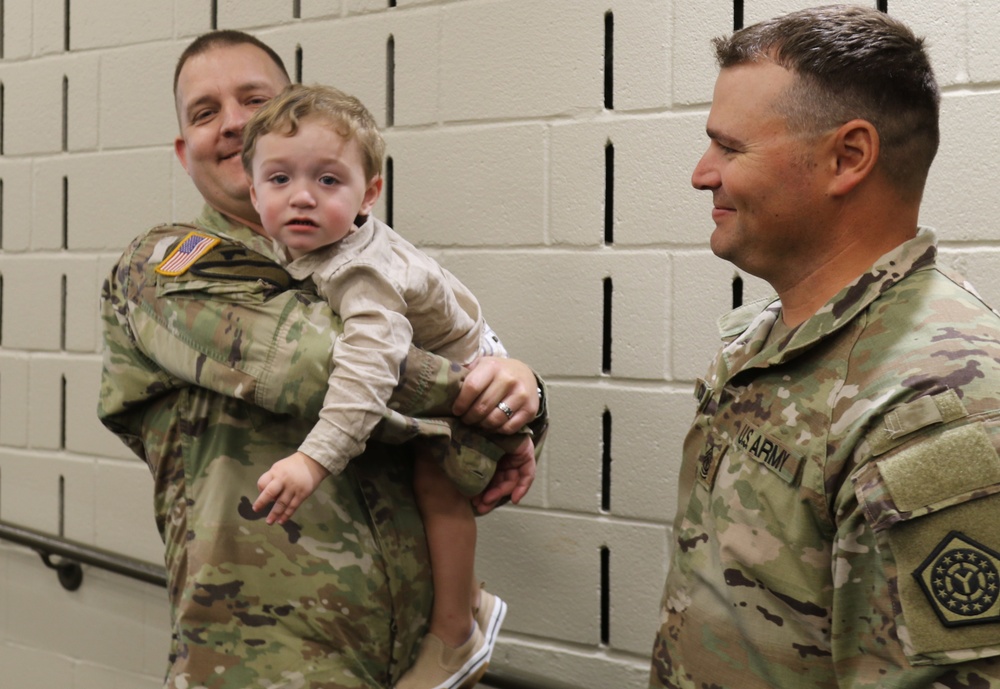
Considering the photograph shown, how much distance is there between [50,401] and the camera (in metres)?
2.82

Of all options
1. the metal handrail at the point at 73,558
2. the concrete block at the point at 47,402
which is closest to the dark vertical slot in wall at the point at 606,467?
the metal handrail at the point at 73,558

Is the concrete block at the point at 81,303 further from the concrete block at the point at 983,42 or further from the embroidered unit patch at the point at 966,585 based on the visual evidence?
the embroidered unit patch at the point at 966,585

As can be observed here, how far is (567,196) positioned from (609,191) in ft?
0.30

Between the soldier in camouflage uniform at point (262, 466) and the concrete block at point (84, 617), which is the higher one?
the soldier in camouflage uniform at point (262, 466)

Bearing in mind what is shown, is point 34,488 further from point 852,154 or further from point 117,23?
point 852,154

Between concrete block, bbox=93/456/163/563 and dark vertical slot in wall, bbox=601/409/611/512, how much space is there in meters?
1.25

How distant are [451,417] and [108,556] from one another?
162 cm

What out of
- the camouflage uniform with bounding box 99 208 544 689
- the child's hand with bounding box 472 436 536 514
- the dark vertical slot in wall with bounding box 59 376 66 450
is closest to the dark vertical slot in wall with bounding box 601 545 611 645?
the child's hand with bounding box 472 436 536 514

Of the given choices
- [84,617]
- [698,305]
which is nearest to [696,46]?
[698,305]

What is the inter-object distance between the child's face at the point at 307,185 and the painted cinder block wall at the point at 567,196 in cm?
73

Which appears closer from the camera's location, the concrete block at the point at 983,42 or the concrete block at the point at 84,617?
the concrete block at the point at 983,42

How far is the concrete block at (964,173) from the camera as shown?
172 cm

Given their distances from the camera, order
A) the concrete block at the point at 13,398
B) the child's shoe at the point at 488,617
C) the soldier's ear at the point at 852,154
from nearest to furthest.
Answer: the soldier's ear at the point at 852,154 < the child's shoe at the point at 488,617 < the concrete block at the point at 13,398

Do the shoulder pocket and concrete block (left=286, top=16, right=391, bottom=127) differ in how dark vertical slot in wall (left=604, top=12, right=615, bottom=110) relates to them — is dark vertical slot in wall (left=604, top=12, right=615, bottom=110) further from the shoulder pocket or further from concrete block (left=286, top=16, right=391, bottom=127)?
the shoulder pocket
